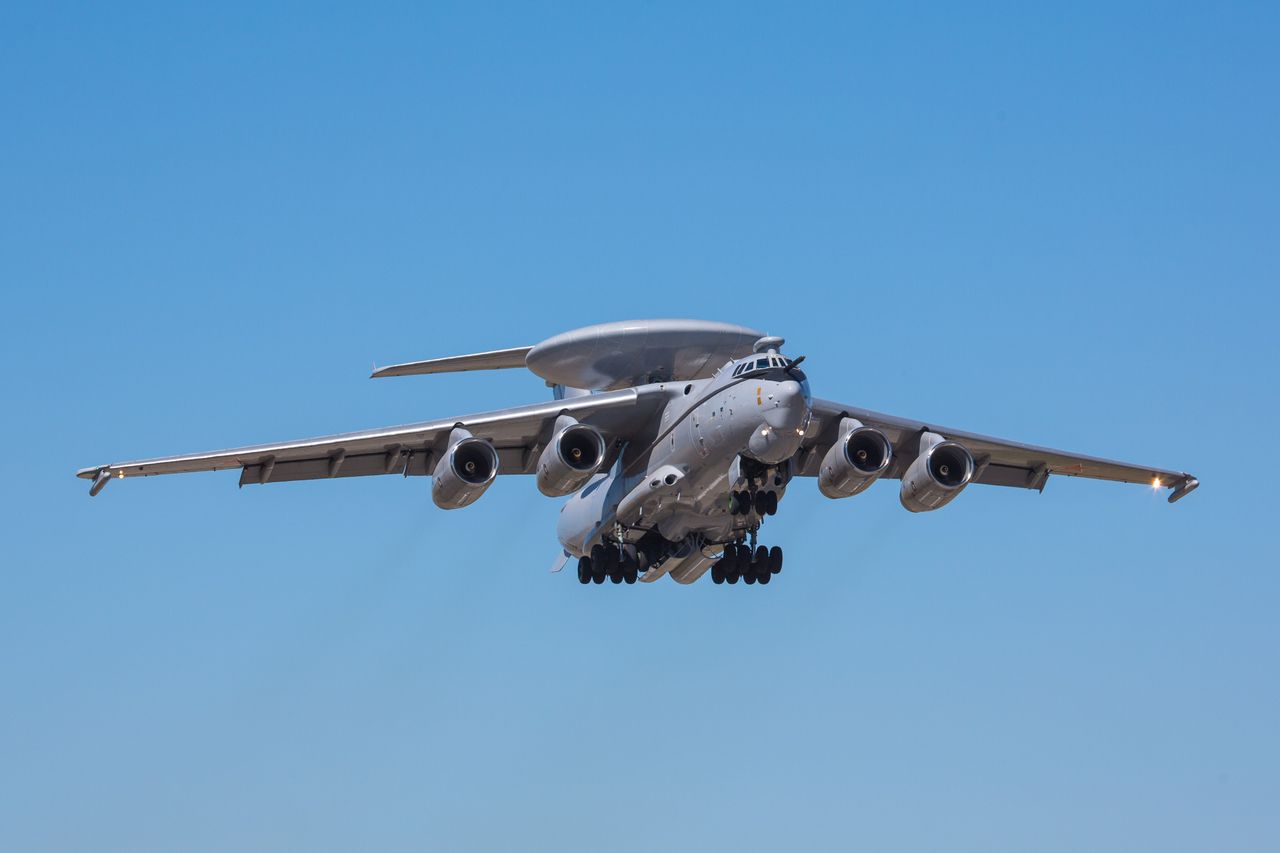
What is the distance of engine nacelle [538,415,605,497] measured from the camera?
23.9 metres

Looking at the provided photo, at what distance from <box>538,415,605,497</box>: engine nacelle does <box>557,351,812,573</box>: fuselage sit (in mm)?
900

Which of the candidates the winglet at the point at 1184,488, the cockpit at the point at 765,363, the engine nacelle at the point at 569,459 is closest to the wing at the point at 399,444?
the engine nacelle at the point at 569,459

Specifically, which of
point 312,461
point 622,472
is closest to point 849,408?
point 622,472

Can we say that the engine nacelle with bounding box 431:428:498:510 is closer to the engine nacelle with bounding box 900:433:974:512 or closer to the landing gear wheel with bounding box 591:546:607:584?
the landing gear wheel with bounding box 591:546:607:584

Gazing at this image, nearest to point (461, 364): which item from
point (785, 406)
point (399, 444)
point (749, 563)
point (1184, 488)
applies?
point (399, 444)

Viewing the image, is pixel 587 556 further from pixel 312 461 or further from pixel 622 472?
pixel 312 461

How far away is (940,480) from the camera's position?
24.9 m

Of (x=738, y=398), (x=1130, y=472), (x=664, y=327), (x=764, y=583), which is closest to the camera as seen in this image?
(x=738, y=398)

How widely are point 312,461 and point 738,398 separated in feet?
20.4

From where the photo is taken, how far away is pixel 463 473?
77.7 feet

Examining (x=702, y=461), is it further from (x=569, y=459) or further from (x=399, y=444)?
(x=399, y=444)

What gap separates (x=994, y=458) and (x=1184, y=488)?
2.89m

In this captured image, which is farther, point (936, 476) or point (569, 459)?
point (936, 476)

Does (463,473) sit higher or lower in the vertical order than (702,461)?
lower
